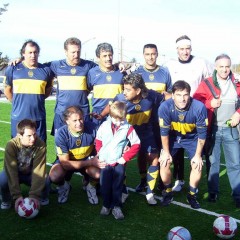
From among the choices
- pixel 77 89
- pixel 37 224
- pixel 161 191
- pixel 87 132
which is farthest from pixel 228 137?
pixel 37 224

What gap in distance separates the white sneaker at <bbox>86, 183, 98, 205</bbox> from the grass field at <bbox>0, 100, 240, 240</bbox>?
93mm

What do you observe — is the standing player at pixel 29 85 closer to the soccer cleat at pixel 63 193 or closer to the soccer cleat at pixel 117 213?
the soccer cleat at pixel 63 193

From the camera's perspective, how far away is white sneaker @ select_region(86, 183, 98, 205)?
5109 mm

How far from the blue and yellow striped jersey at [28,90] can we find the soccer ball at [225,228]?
119 inches

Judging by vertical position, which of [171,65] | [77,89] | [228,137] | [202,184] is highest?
[171,65]

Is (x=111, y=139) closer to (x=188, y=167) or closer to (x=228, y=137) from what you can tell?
(x=228, y=137)

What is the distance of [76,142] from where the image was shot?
16.5 ft

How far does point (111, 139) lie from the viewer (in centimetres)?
471

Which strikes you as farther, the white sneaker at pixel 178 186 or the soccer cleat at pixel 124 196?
the white sneaker at pixel 178 186

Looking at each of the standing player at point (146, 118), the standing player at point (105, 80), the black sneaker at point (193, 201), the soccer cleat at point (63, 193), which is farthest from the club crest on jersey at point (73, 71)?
the black sneaker at point (193, 201)

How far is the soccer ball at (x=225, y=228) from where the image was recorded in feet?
12.9

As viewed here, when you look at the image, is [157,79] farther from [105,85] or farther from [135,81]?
[105,85]

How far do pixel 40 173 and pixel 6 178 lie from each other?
Result: 434 mm

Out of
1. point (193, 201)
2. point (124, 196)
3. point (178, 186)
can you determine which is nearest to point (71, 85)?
point (124, 196)
